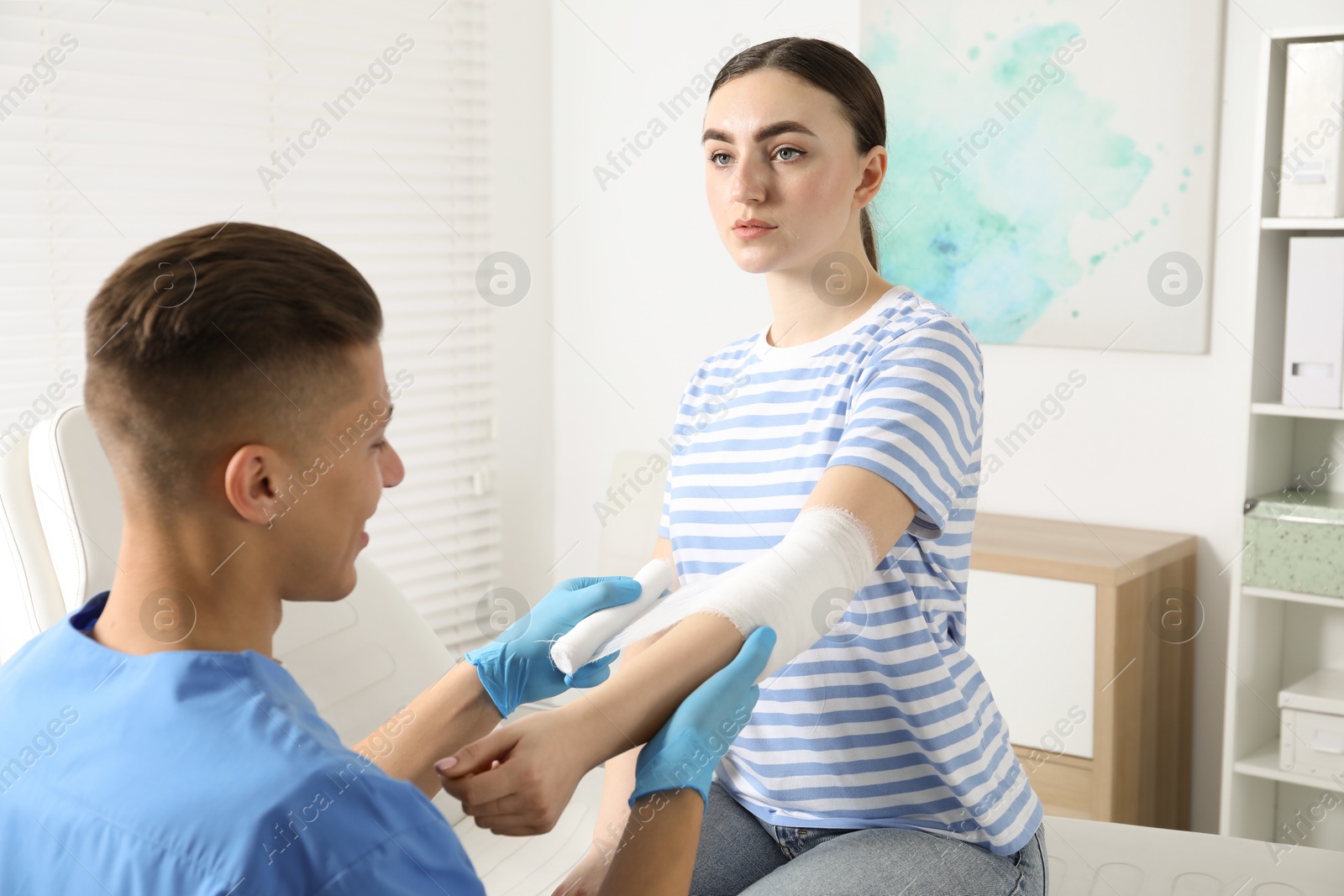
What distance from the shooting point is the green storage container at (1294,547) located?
6.73ft

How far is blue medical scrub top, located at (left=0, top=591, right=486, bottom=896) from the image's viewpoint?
61 centimetres

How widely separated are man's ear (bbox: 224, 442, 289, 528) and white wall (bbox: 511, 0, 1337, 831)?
2.18 m

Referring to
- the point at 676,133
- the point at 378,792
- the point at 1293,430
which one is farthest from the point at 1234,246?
the point at 378,792

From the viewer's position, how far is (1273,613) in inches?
Answer: 90.3

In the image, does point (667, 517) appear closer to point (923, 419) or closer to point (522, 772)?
point (923, 419)

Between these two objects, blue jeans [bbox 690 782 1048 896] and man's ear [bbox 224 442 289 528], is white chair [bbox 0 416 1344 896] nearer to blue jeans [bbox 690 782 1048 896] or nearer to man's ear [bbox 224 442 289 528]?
blue jeans [bbox 690 782 1048 896]

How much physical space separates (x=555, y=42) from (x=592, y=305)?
759 millimetres

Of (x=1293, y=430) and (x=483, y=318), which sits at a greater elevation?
(x=483, y=318)

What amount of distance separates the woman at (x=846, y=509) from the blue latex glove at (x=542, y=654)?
77 mm

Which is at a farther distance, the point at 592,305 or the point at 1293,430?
the point at 592,305

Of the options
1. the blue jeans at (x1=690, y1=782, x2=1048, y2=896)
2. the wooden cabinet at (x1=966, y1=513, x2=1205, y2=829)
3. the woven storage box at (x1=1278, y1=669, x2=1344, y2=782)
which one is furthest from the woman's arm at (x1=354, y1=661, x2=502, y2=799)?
the woven storage box at (x1=1278, y1=669, x2=1344, y2=782)

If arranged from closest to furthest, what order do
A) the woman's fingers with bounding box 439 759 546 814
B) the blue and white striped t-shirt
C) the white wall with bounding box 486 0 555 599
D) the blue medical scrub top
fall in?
1. the blue medical scrub top
2. the woman's fingers with bounding box 439 759 546 814
3. the blue and white striped t-shirt
4. the white wall with bounding box 486 0 555 599

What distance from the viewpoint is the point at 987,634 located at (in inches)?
90.4

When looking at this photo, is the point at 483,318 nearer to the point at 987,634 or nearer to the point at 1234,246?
the point at 987,634
